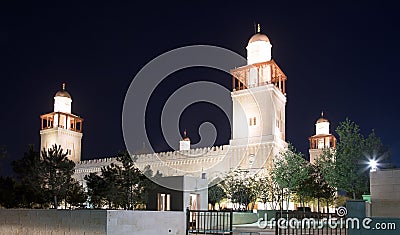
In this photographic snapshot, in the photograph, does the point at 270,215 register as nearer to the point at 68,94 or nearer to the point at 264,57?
the point at 264,57

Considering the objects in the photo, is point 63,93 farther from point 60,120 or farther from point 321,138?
point 321,138

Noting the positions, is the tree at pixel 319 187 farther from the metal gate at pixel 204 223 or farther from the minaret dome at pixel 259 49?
the metal gate at pixel 204 223

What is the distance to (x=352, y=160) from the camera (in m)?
25.6

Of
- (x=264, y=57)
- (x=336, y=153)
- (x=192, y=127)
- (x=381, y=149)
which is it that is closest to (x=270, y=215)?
(x=336, y=153)

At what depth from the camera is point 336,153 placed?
26.5 m

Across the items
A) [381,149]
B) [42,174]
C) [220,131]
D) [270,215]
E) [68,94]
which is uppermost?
[68,94]

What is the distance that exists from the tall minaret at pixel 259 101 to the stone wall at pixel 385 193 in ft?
71.2

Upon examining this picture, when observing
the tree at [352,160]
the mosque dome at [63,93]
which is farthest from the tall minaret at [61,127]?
the tree at [352,160]

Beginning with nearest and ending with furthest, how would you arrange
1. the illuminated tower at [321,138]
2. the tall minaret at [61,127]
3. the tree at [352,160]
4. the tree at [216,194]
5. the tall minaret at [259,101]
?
the tree at [352,160]
the tree at [216,194]
the tall minaret at [259,101]
the illuminated tower at [321,138]
the tall minaret at [61,127]

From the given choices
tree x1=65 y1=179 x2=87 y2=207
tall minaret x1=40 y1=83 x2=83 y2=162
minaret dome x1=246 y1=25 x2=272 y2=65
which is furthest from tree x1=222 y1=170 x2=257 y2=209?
tall minaret x1=40 y1=83 x2=83 y2=162

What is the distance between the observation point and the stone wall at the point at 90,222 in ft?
40.3

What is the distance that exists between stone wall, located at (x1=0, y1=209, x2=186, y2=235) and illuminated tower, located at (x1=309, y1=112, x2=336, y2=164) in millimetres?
39225

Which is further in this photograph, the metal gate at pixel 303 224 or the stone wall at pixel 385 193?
the stone wall at pixel 385 193

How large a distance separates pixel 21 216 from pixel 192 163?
32582 millimetres
